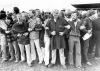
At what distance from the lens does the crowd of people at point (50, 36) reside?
4.93 meters

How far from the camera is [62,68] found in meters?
5.10

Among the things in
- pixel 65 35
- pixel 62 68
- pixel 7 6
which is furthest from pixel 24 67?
pixel 7 6

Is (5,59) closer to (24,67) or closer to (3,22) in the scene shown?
(24,67)

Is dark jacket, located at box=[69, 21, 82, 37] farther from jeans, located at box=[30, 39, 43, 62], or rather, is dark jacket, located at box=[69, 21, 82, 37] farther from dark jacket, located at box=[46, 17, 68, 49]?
jeans, located at box=[30, 39, 43, 62]

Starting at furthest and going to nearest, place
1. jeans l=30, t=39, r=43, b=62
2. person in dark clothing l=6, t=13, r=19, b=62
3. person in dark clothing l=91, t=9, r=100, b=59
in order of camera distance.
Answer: person in dark clothing l=6, t=13, r=19, b=62, person in dark clothing l=91, t=9, r=100, b=59, jeans l=30, t=39, r=43, b=62

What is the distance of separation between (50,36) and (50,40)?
145mm

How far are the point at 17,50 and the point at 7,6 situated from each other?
4.71 metres

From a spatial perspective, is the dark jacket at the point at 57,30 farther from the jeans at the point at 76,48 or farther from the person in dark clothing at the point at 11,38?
the person in dark clothing at the point at 11,38

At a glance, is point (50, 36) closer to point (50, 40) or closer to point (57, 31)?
point (50, 40)

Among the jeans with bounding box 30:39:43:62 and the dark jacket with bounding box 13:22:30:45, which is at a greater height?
the dark jacket with bounding box 13:22:30:45

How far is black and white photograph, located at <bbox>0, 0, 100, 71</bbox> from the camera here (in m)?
4.94

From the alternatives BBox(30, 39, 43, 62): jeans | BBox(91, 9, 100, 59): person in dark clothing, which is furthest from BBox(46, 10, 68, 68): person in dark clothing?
BBox(91, 9, 100, 59): person in dark clothing

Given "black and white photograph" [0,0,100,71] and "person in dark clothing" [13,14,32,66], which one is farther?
"person in dark clothing" [13,14,32,66]

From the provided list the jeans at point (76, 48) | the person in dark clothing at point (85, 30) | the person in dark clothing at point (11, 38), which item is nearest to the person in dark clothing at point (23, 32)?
the person in dark clothing at point (11, 38)
